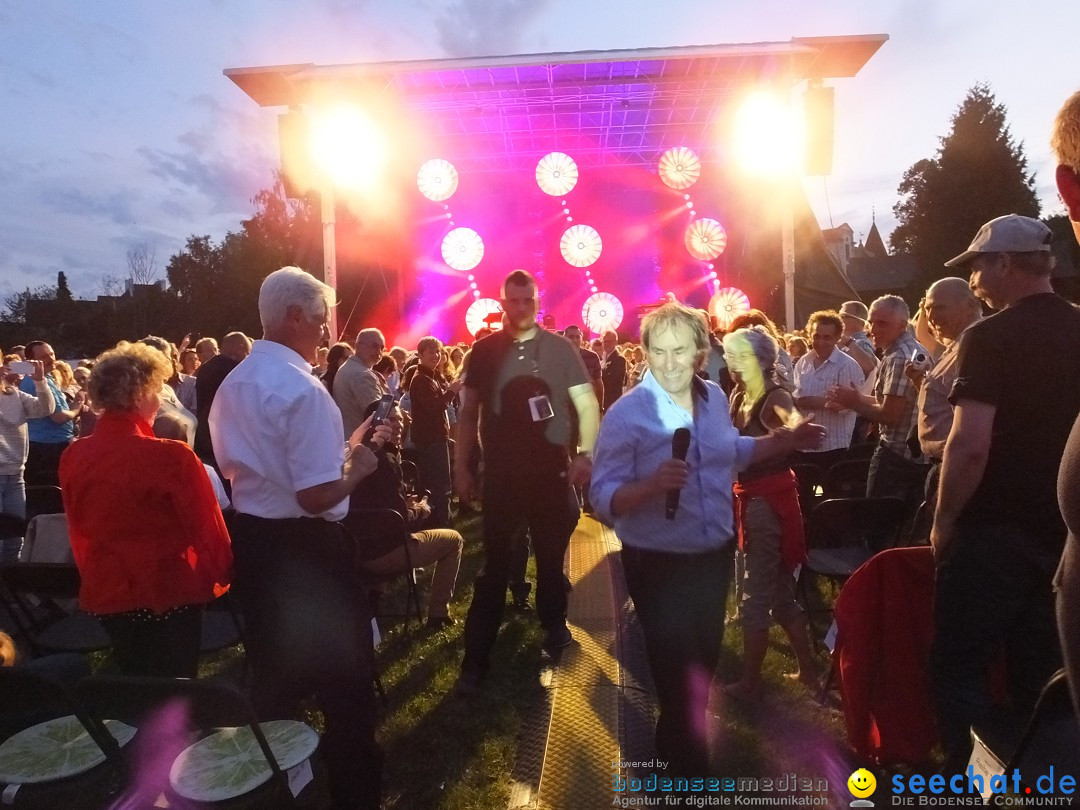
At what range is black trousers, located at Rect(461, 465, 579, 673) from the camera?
3.56m

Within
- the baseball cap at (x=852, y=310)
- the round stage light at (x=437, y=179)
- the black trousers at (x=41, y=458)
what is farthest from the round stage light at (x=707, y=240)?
the black trousers at (x=41, y=458)

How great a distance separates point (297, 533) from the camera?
225 centimetres

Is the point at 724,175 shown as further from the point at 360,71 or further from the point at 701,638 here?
the point at 701,638

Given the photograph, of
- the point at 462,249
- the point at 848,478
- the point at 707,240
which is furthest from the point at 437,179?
the point at 848,478

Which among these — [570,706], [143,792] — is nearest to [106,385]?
[143,792]

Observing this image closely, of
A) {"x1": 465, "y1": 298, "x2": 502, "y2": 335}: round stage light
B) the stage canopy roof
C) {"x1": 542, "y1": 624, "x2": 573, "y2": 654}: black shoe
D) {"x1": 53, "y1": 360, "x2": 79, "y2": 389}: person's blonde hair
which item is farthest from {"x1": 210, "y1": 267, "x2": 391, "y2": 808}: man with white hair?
{"x1": 465, "y1": 298, "x2": 502, "y2": 335}: round stage light

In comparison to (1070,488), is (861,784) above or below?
below

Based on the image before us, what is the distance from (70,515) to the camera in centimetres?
247

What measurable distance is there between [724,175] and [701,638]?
13715mm

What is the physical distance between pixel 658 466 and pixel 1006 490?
1076 millimetres

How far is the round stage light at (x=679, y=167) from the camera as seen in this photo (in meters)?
13.3

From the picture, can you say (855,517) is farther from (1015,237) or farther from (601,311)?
(601,311)

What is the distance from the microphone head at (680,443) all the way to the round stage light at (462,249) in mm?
12663

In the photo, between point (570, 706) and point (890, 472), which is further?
point (890, 472)
